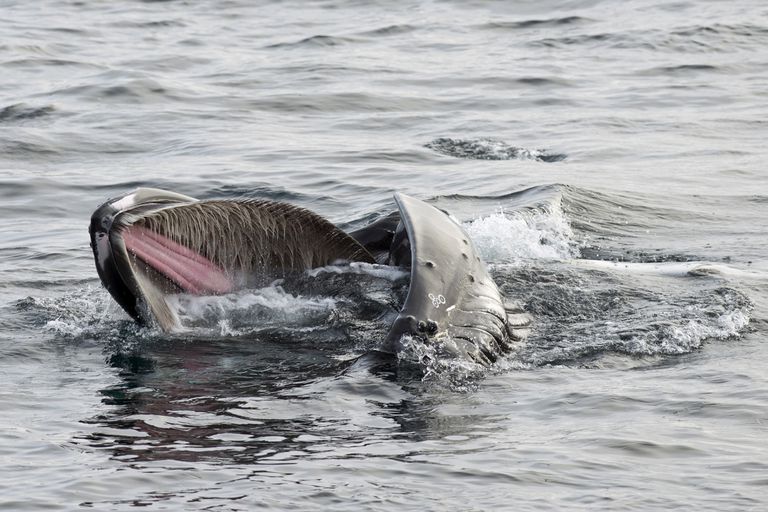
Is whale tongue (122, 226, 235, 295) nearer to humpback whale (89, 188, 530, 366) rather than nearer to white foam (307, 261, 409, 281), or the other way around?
humpback whale (89, 188, 530, 366)

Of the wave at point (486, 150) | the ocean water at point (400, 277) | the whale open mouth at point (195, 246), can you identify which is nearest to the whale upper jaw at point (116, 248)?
the whale open mouth at point (195, 246)

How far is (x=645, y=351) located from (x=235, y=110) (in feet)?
38.4

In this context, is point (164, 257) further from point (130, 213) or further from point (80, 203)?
point (80, 203)

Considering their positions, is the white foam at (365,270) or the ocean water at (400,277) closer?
the ocean water at (400,277)

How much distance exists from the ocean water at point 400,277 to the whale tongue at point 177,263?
14cm

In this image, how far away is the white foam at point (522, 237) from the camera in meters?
11.5

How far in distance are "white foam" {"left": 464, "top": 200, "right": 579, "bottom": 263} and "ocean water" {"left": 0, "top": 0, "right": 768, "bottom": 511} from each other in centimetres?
4

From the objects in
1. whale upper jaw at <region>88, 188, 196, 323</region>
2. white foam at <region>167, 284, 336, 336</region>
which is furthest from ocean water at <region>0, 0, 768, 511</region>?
whale upper jaw at <region>88, 188, 196, 323</region>

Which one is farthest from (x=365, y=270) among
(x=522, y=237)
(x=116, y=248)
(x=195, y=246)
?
(x=522, y=237)

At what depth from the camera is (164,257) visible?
8.36m

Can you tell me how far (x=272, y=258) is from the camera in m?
9.03

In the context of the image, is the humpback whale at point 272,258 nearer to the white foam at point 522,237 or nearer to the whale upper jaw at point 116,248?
the whale upper jaw at point 116,248

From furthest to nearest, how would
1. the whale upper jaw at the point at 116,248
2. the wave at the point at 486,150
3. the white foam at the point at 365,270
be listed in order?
the wave at the point at 486,150 → the white foam at the point at 365,270 → the whale upper jaw at the point at 116,248

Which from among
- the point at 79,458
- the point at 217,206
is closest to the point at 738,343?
the point at 217,206
